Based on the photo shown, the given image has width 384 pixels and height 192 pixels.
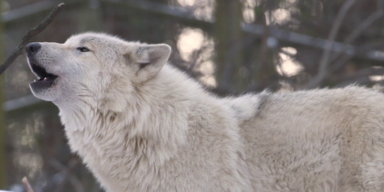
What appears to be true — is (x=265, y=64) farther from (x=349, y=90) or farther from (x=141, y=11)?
(x=349, y=90)

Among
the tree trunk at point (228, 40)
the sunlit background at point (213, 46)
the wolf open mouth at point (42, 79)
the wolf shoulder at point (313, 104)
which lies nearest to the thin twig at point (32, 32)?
the wolf open mouth at point (42, 79)

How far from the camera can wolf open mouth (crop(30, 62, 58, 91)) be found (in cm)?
438

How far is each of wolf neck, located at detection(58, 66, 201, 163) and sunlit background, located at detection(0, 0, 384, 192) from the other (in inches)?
132

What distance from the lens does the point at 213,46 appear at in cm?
852

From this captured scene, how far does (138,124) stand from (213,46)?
436 centimetres

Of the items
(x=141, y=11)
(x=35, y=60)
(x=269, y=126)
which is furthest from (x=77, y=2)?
(x=269, y=126)

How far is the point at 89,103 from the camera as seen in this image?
14.4 feet

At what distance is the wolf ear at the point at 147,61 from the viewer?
14.6ft

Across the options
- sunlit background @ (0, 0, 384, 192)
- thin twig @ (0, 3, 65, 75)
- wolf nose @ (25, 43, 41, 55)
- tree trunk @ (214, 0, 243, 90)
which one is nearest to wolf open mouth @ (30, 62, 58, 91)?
wolf nose @ (25, 43, 41, 55)

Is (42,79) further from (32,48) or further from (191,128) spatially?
(191,128)

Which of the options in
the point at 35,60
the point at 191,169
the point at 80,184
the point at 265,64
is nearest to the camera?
the point at 191,169

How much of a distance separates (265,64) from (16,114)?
382 cm

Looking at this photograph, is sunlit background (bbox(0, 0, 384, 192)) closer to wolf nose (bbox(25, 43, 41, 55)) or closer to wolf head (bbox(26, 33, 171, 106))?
wolf head (bbox(26, 33, 171, 106))

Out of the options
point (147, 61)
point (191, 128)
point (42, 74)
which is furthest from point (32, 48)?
point (191, 128)
